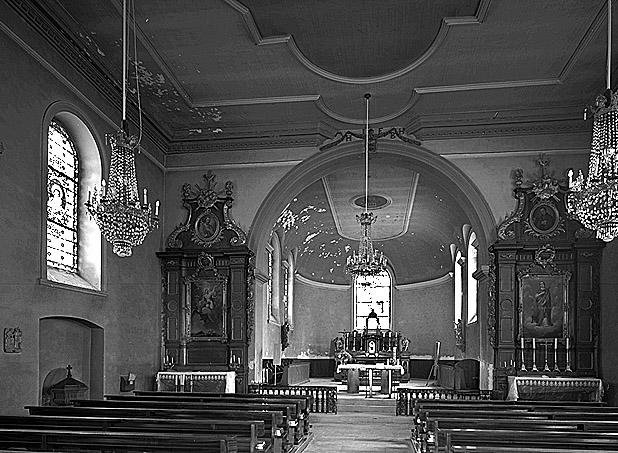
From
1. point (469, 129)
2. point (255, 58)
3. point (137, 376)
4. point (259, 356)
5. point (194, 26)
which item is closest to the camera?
point (194, 26)

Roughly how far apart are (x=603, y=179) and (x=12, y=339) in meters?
6.88

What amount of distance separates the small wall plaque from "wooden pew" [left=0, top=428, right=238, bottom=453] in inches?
101

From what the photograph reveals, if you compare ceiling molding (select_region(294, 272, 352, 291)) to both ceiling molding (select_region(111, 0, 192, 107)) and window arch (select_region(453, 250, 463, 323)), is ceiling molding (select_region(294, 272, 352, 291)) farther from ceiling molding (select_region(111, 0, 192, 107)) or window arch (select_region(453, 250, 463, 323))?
ceiling molding (select_region(111, 0, 192, 107))

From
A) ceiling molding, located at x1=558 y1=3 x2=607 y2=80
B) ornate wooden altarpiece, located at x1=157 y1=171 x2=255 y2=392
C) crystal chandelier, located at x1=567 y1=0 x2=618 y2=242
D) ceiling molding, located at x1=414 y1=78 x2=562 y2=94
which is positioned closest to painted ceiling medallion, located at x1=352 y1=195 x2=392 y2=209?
ornate wooden altarpiece, located at x1=157 y1=171 x2=255 y2=392

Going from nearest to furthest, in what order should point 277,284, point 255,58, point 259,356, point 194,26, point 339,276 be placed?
→ point 194,26 → point 255,58 → point 259,356 → point 277,284 → point 339,276

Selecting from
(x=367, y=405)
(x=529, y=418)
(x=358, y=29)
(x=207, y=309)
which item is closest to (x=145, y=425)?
(x=529, y=418)

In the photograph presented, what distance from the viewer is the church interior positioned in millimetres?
8156

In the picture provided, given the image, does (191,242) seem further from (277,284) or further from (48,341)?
(277,284)

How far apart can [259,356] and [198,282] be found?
2.22 m

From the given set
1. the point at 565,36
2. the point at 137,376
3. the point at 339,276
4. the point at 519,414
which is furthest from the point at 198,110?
the point at 339,276

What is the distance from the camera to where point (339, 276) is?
25906 millimetres

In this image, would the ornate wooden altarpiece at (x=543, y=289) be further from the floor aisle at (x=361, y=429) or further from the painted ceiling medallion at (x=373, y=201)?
the painted ceiling medallion at (x=373, y=201)

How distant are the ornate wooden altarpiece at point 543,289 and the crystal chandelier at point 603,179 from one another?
18.1ft

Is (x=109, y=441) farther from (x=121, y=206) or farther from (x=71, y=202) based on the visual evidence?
(x=71, y=202)
